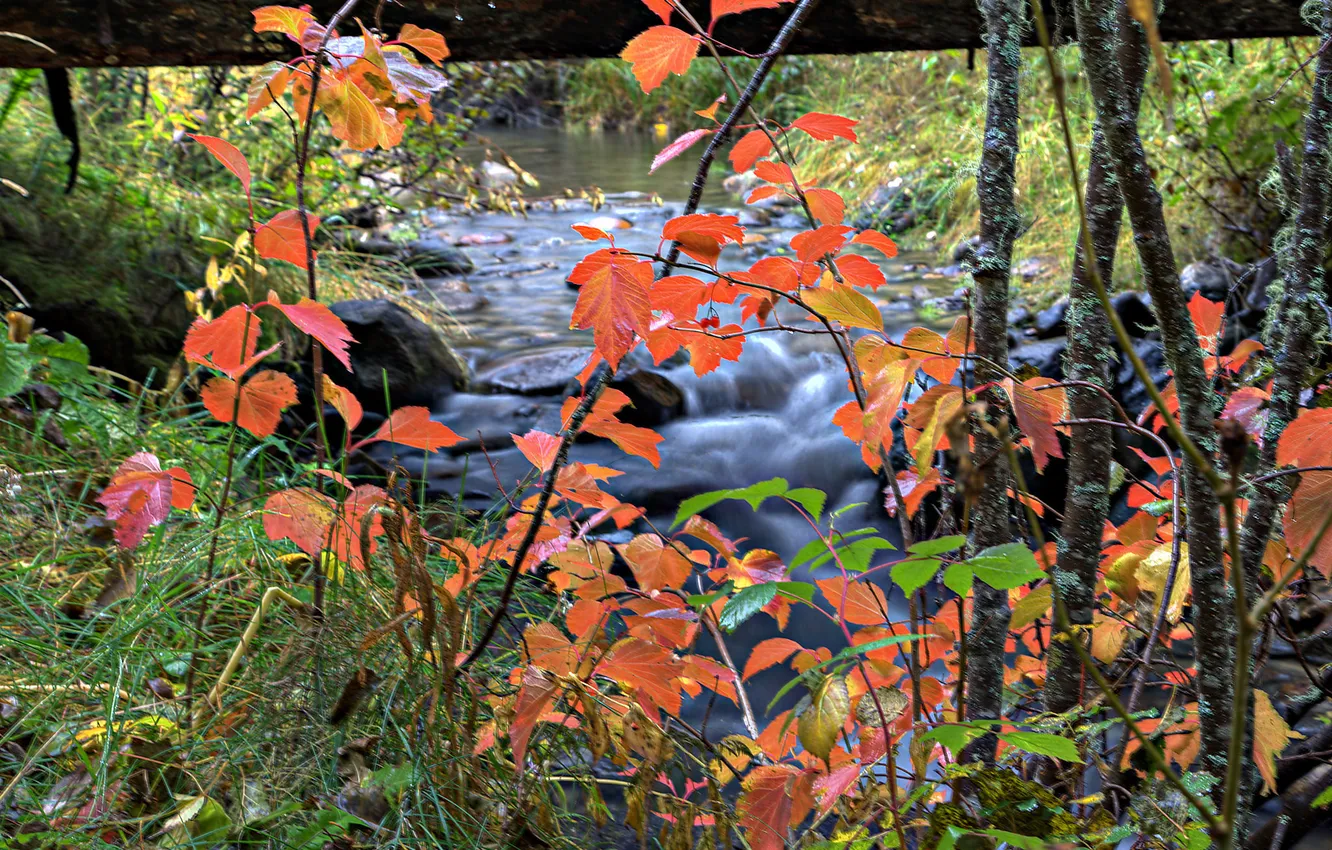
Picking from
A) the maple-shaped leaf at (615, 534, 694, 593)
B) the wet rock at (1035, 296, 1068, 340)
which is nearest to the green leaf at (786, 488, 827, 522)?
the maple-shaped leaf at (615, 534, 694, 593)

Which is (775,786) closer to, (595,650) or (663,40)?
(595,650)

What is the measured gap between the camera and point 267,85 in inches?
53.4

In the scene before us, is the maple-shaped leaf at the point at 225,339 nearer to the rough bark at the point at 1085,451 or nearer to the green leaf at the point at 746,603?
the green leaf at the point at 746,603

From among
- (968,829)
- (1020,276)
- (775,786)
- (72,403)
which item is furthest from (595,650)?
(1020,276)

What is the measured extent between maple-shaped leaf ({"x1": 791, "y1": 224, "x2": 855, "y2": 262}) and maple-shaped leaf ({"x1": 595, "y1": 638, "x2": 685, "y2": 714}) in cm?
56

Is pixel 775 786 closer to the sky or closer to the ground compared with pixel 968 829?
closer to the ground

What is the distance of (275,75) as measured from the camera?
137 centimetres

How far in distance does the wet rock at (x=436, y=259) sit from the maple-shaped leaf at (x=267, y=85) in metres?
4.76

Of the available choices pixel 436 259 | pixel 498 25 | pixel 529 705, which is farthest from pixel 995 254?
pixel 436 259

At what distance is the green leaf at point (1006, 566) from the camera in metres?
0.89

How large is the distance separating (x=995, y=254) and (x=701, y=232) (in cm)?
38

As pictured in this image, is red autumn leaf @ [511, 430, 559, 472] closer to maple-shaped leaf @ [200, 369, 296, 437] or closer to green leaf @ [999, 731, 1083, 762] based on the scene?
maple-shaped leaf @ [200, 369, 296, 437]

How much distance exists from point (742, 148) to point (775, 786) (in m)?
0.90

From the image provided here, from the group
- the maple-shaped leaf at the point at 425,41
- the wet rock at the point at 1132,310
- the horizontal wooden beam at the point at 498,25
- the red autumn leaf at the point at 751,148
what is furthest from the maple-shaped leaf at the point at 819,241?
the wet rock at the point at 1132,310
